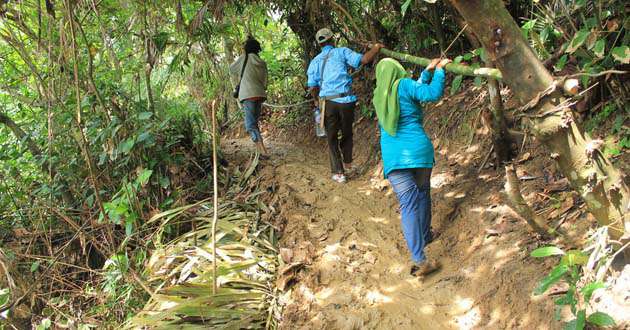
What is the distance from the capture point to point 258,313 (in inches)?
144

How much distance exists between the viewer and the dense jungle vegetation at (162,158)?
136 inches

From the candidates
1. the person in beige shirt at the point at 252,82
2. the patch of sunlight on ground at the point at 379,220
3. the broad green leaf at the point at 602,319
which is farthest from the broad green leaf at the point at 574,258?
the person in beige shirt at the point at 252,82

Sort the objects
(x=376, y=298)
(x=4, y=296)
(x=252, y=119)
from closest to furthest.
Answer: (x=376, y=298) → (x=4, y=296) → (x=252, y=119)

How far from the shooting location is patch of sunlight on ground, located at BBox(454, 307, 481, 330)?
3125mm

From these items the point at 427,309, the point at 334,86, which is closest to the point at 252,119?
the point at 334,86

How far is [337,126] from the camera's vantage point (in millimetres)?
5953

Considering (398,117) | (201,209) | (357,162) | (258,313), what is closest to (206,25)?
(201,209)

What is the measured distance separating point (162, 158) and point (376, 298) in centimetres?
322

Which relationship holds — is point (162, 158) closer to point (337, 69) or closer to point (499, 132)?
point (337, 69)

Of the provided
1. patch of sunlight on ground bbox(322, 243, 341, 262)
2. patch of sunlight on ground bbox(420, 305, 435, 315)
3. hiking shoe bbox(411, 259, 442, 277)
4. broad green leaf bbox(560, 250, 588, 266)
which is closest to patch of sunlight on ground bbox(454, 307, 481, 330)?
patch of sunlight on ground bbox(420, 305, 435, 315)

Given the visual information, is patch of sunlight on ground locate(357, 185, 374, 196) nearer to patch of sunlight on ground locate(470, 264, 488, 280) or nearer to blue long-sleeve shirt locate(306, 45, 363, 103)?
blue long-sleeve shirt locate(306, 45, 363, 103)

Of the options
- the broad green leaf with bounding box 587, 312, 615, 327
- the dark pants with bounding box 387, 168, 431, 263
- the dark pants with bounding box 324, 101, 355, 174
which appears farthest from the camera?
the dark pants with bounding box 324, 101, 355, 174

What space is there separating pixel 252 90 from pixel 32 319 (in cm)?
380

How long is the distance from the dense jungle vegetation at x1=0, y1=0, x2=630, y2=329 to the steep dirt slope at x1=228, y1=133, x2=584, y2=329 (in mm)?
298
